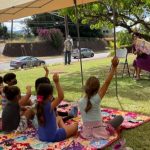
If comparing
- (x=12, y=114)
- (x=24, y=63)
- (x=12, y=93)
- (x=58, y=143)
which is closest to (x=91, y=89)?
(x=58, y=143)

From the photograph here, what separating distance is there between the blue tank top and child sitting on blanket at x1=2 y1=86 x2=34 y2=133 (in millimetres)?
639

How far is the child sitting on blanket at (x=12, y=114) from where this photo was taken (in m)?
5.39

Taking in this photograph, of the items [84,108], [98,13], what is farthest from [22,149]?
[98,13]

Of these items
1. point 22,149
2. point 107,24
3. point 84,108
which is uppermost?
point 107,24

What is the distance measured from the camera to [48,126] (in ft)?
16.0

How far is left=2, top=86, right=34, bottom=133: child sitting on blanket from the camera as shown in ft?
17.7

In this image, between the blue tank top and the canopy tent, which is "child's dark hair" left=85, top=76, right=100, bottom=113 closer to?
the blue tank top

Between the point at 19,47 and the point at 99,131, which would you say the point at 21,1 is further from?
the point at 19,47

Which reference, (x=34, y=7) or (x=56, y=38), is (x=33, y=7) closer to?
(x=34, y=7)

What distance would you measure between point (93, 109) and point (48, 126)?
0.67 meters

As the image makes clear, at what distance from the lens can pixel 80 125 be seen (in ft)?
18.9

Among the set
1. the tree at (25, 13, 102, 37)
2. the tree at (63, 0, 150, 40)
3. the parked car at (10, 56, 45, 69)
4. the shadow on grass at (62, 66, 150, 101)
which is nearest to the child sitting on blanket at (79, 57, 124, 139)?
the shadow on grass at (62, 66, 150, 101)

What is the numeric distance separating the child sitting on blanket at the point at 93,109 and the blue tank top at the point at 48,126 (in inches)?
17.0

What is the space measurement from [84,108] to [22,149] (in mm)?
1053
